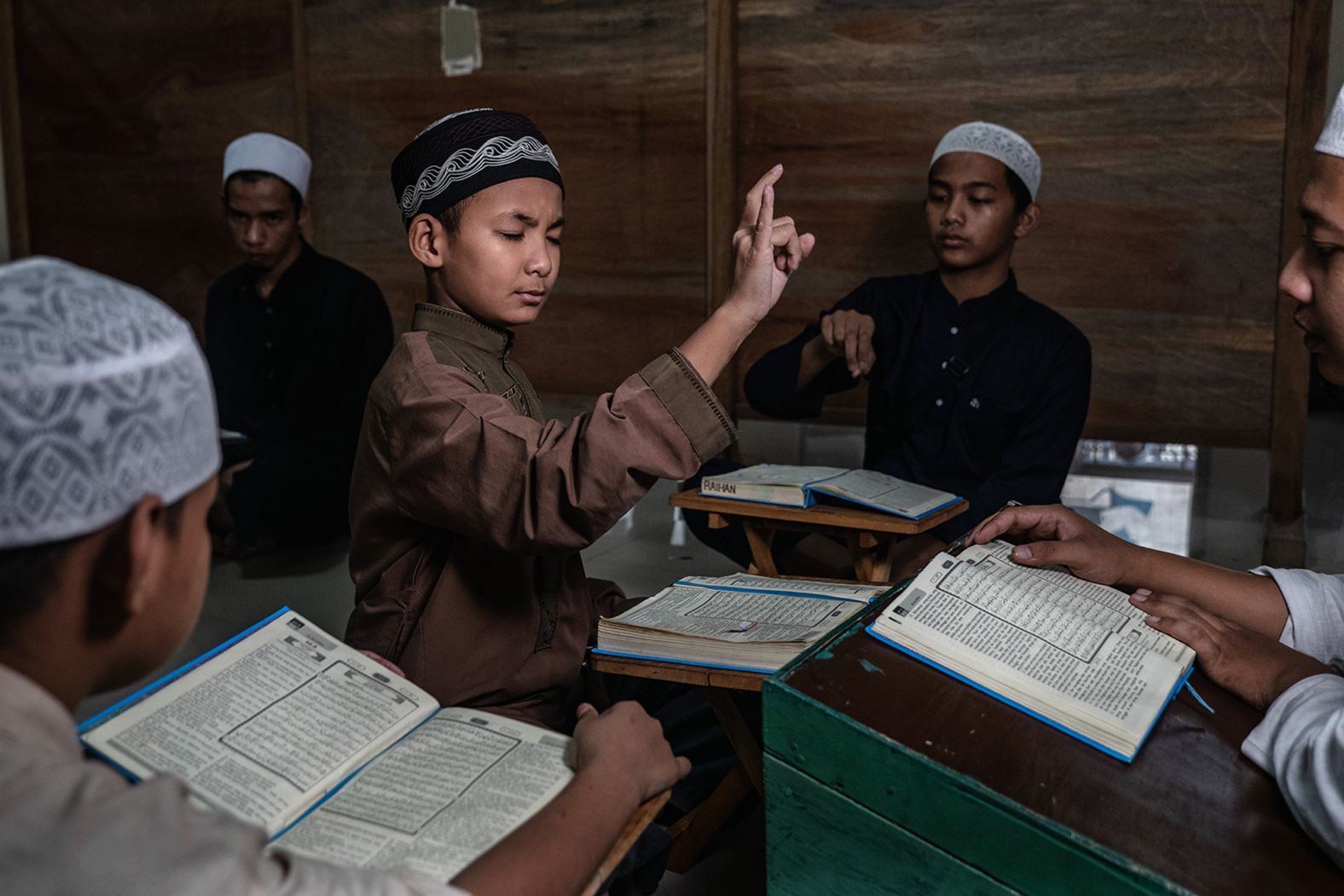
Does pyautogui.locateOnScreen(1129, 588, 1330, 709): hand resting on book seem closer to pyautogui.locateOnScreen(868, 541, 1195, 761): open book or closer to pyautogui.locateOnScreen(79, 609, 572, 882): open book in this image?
Result: pyautogui.locateOnScreen(868, 541, 1195, 761): open book

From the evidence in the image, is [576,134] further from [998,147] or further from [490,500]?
[490,500]

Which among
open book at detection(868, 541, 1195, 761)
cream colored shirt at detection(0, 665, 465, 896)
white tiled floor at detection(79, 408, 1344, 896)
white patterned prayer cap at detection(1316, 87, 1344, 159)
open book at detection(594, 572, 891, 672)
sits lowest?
white tiled floor at detection(79, 408, 1344, 896)

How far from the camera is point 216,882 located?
0.77m

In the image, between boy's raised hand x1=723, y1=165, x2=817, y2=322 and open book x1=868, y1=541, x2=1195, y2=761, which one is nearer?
open book x1=868, y1=541, x2=1195, y2=761

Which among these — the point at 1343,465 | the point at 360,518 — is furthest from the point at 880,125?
the point at 360,518

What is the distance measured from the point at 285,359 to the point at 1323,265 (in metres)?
3.48

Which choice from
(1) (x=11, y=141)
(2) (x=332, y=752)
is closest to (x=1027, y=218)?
(2) (x=332, y=752)

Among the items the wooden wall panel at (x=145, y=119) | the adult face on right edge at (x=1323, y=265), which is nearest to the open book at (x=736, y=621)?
the adult face on right edge at (x=1323, y=265)

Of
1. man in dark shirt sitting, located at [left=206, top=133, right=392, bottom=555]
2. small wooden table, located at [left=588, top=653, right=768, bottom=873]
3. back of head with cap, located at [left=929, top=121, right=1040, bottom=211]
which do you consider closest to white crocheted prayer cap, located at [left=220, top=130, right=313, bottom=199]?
man in dark shirt sitting, located at [left=206, top=133, right=392, bottom=555]

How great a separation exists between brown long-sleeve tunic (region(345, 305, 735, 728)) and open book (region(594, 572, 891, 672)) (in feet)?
0.54

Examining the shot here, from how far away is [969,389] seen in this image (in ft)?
10.4

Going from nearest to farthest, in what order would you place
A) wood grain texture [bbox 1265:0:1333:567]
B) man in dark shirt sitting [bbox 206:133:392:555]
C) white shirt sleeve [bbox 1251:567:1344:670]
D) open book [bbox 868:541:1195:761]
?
open book [bbox 868:541:1195:761] → white shirt sleeve [bbox 1251:567:1344:670] → wood grain texture [bbox 1265:0:1333:567] → man in dark shirt sitting [bbox 206:133:392:555]

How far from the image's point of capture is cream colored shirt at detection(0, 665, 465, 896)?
28.9 inches

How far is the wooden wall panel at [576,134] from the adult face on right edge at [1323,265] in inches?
136
